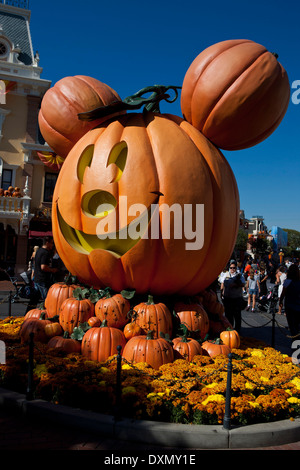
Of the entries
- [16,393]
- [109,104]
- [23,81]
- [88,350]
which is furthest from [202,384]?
[23,81]

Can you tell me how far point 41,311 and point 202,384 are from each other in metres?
2.78

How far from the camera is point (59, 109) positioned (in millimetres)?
5535

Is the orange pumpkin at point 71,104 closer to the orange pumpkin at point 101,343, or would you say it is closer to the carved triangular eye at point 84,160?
the carved triangular eye at point 84,160

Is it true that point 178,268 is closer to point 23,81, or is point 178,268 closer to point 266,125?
point 266,125

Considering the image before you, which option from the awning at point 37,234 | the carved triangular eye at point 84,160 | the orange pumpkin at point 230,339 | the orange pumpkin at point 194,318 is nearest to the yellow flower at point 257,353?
the orange pumpkin at point 230,339

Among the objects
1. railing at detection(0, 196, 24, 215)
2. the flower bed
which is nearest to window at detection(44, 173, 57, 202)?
railing at detection(0, 196, 24, 215)

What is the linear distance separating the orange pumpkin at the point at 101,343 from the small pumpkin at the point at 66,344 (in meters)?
0.18

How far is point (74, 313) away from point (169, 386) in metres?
1.77

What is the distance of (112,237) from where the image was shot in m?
4.96

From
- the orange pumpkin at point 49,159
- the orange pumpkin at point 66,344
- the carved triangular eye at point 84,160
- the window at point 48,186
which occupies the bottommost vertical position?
the orange pumpkin at point 66,344

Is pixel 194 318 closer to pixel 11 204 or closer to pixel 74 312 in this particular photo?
pixel 74 312

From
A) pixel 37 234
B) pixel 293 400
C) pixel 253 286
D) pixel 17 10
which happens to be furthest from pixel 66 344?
pixel 17 10

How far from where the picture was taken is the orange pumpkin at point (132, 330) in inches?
191

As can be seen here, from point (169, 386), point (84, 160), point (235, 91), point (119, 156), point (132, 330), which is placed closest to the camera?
point (169, 386)
